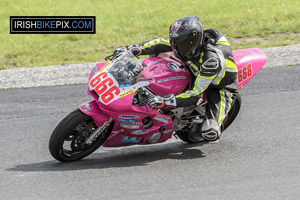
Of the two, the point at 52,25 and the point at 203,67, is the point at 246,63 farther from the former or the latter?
the point at 52,25

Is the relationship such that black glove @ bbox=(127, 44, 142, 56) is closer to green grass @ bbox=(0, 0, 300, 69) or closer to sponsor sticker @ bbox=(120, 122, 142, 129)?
sponsor sticker @ bbox=(120, 122, 142, 129)

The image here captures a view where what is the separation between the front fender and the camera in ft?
17.8

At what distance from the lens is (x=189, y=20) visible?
5680 millimetres

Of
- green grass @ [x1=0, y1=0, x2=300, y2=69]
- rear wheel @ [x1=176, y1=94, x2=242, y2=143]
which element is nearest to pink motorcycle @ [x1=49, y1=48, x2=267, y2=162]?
rear wheel @ [x1=176, y1=94, x2=242, y2=143]

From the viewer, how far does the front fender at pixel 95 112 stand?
5.43 meters

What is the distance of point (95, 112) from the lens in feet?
17.9

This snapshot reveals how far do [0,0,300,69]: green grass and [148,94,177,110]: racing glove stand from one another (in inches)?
203

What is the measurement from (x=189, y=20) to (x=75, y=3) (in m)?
10.3

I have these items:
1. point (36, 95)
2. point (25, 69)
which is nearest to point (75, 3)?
point (25, 69)

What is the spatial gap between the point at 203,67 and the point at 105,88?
1.00 metres

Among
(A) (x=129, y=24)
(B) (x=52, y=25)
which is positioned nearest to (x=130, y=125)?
(A) (x=129, y=24)

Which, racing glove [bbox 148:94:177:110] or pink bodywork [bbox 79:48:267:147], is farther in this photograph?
pink bodywork [bbox 79:48:267:147]

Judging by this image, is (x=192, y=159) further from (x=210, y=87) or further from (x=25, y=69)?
(x=25, y=69)

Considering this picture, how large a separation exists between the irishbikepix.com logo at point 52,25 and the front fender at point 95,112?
24.1 feet
